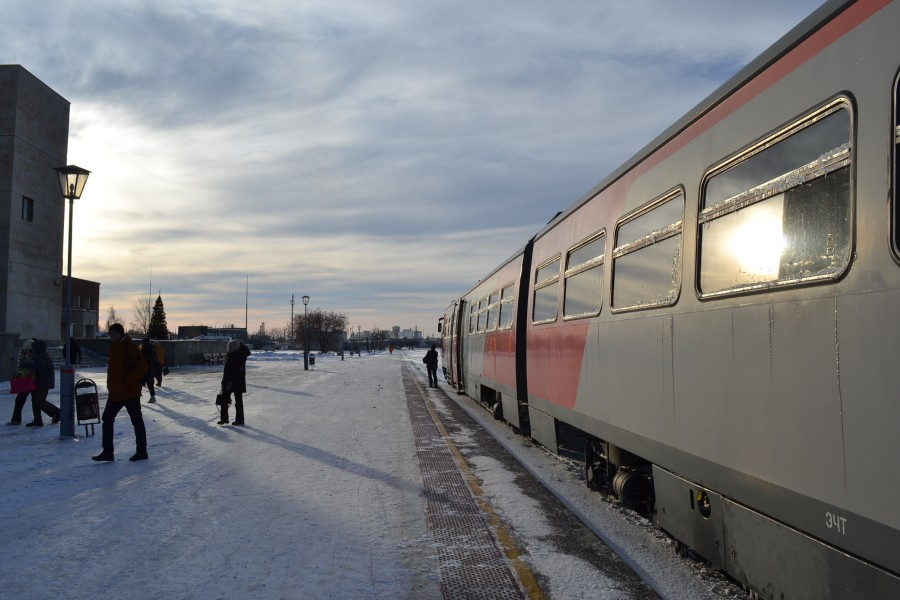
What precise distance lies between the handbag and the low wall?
99.1 feet

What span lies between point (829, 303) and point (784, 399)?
599mm

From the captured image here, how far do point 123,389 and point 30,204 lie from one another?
34.9 metres

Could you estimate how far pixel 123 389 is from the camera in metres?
9.27

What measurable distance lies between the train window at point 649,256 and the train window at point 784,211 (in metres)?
0.51

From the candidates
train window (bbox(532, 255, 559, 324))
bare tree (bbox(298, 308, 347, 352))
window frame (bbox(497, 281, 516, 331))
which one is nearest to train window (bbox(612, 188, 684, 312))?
train window (bbox(532, 255, 559, 324))

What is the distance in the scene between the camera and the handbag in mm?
12219

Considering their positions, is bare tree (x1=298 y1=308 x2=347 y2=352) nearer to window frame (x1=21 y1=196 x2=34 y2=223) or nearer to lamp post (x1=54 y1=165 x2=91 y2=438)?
window frame (x1=21 y1=196 x2=34 y2=223)

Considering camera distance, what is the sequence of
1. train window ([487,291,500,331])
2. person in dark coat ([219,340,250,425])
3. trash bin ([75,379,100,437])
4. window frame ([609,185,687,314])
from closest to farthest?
1. window frame ([609,185,687,314])
2. trash bin ([75,379,100,437])
3. person in dark coat ([219,340,250,425])
4. train window ([487,291,500,331])

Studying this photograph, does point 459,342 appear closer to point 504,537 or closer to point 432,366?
point 432,366

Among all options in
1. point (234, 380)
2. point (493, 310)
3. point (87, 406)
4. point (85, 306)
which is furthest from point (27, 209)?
point (85, 306)

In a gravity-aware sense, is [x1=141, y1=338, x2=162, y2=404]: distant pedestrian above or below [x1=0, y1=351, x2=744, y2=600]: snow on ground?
above

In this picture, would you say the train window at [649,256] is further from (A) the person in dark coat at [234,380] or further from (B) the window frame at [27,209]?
(B) the window frame at [27,209]

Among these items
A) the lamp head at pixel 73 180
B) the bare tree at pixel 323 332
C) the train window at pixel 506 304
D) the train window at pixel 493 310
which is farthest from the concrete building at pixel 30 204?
the bare tree at pixel 323 332

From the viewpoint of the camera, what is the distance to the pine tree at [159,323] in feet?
217
